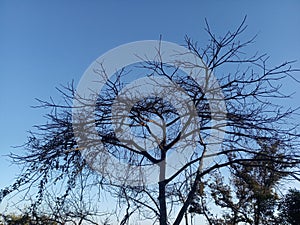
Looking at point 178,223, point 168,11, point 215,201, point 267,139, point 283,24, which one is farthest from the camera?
point 215,201

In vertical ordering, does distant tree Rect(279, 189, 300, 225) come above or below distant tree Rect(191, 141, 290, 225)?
above

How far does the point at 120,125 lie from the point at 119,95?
25 centimetres

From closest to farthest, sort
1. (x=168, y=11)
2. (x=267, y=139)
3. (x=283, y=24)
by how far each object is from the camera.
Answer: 1. (x=267, y=139)
2. (x=283, y=24)
3. (x=168, y=11)

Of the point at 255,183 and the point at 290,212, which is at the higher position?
the point at 290,212

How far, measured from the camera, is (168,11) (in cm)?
287

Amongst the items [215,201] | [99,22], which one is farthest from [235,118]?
[215,201]

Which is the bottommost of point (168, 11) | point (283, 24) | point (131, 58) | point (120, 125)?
point (120, 125)

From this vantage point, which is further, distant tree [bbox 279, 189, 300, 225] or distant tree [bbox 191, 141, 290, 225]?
distant tree [bbox 279, 189, 300, 225]

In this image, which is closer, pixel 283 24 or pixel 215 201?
pixel 283 24

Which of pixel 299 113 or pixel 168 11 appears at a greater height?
pixel 168 11

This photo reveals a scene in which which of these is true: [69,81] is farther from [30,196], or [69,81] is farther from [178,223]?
[178,223]

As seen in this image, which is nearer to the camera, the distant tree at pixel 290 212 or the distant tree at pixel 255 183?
the distant tree at pixel 255 183

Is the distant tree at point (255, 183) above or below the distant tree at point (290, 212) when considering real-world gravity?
below

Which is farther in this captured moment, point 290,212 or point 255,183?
point 290,212
